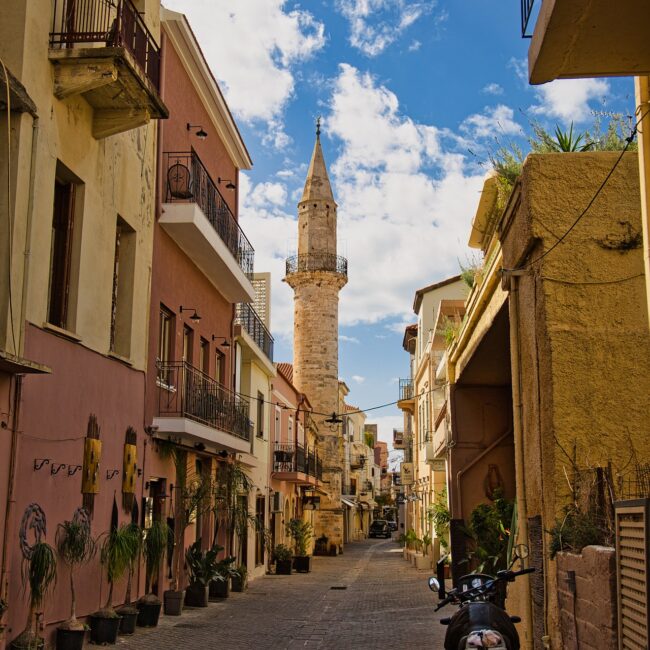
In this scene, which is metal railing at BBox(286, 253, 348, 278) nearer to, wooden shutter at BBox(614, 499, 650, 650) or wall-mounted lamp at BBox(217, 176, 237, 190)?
wall-mounted lamp at BBox(217, 176, 237, 190)

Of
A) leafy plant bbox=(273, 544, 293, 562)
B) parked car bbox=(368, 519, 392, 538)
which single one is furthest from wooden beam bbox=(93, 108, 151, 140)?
parked car bbox=(368, 519, 392, 538)

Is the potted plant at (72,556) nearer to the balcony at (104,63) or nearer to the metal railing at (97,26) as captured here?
the balcony at (104,63)

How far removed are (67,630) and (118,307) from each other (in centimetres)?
515

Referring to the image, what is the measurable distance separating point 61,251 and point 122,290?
2.41 metres

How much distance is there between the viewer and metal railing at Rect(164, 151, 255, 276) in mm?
15820

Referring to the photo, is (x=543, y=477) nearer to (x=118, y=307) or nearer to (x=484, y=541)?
(x=484, y=541)

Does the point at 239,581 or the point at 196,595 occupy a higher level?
the point at 196,595

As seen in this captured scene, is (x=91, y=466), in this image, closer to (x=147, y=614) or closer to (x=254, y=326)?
(x=147, y=614)

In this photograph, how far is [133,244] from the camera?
45.0 ft

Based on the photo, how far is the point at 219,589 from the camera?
17.7 m

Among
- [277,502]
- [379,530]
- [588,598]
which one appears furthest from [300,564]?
[379,530]

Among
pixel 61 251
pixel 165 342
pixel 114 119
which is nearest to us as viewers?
pixel 61 251

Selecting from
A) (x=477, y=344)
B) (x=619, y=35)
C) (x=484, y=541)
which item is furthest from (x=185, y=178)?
(x=619, y=35)

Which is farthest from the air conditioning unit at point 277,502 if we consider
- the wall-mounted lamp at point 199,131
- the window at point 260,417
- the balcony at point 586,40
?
the balcony at point 586,40
